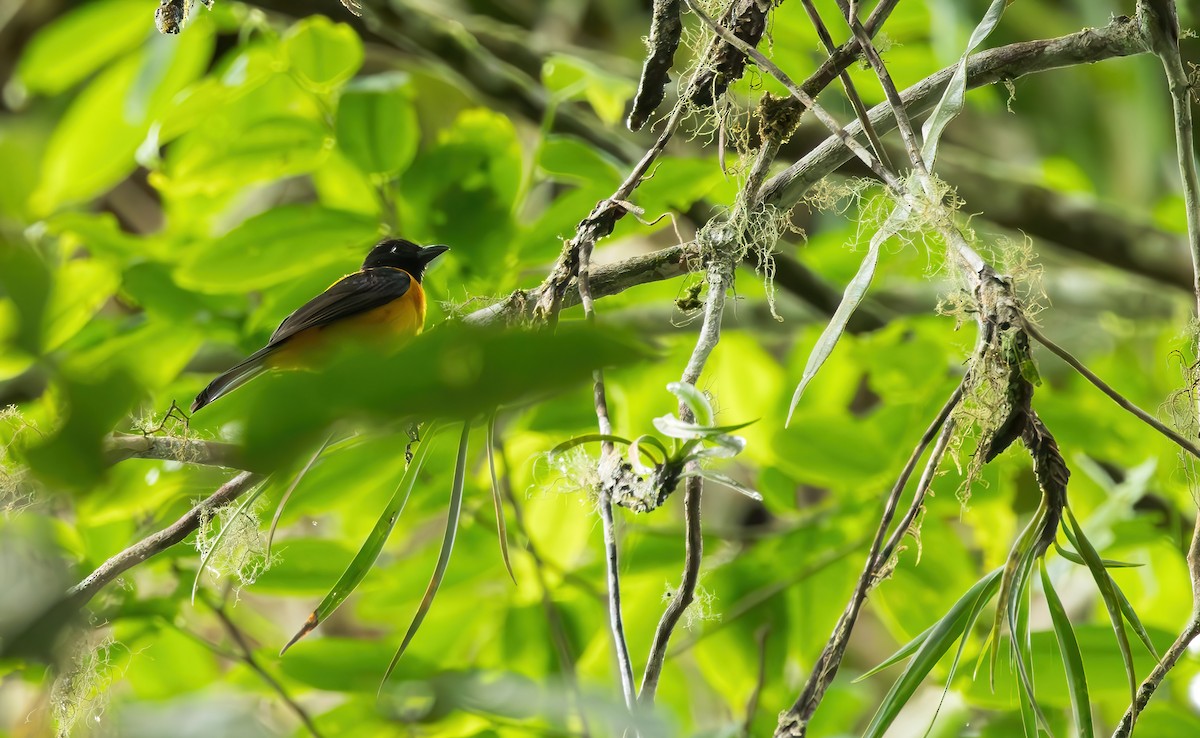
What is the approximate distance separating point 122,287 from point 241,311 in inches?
7.9

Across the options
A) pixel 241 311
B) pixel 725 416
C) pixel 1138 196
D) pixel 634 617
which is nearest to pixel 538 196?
pixel 725 416

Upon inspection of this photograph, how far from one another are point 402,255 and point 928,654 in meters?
1.36

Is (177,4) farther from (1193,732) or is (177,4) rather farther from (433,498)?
(1193,732)

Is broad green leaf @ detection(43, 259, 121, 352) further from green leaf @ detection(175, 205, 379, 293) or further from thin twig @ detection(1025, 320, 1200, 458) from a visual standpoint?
thin twig @ detection(1025, 320, 1200, 458)

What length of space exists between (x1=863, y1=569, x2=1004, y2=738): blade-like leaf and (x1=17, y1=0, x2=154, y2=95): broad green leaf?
5.93 feet

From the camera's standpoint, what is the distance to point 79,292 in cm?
164

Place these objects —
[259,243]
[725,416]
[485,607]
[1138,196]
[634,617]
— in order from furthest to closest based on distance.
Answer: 1. [1138,196]
2. [725,416]
3. [485,607]
4. [634,617]
5. [259,243]

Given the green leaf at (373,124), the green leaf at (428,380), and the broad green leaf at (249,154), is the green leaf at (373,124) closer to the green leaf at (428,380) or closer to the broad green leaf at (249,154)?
the broad green leaf at (249,154)

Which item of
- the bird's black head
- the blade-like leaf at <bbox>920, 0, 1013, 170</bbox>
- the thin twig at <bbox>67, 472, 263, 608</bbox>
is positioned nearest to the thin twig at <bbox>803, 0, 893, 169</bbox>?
the blade-like leaf at <bbox>920, 0, 1013, 170</bbox>

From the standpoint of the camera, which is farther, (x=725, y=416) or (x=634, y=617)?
(x=725, y=416)

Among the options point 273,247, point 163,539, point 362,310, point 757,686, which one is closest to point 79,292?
point 273,247

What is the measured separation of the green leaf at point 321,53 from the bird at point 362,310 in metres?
0.30

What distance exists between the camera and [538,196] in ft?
11.0

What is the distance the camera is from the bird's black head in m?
1.80
